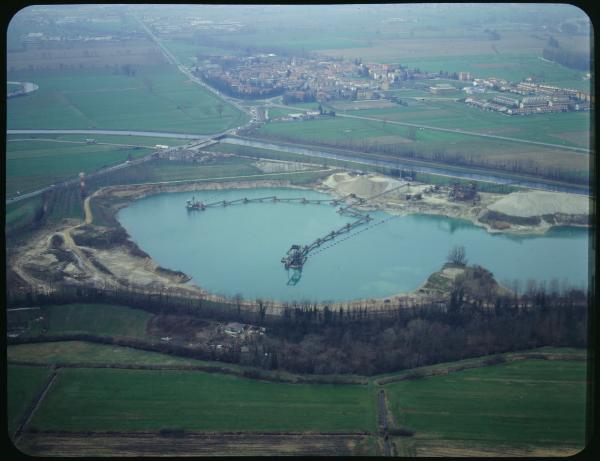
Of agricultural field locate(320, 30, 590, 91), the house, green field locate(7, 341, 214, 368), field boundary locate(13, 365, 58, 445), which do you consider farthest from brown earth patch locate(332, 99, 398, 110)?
field boundary locate(13, 365, 58, 445)

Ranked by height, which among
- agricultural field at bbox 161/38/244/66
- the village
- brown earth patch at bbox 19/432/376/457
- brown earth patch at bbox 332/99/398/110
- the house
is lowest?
brown earth patch at bbox 19/432/376/457

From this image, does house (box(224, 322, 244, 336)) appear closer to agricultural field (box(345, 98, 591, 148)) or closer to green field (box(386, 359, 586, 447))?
green field (box(386, 359, 586, 447))

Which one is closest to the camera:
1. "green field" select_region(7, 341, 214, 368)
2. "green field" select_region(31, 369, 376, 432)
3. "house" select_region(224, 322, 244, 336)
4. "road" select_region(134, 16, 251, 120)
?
"green field" select_region(31, 369, 376, 432)

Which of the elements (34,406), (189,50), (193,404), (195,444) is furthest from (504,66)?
(34,406)

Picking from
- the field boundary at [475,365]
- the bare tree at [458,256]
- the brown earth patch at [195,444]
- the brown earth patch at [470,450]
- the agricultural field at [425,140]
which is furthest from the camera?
the agricultural field at [425,140]

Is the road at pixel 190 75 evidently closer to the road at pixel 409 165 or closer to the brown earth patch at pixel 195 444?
the road at pixel 409 165

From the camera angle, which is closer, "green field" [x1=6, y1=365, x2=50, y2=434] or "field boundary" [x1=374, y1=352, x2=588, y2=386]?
"green field" [x1=6, y1=365, x2=50, y2=434]

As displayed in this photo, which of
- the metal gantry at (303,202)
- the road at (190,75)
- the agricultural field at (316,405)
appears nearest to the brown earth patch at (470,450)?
the agricultural field at (316,405)
